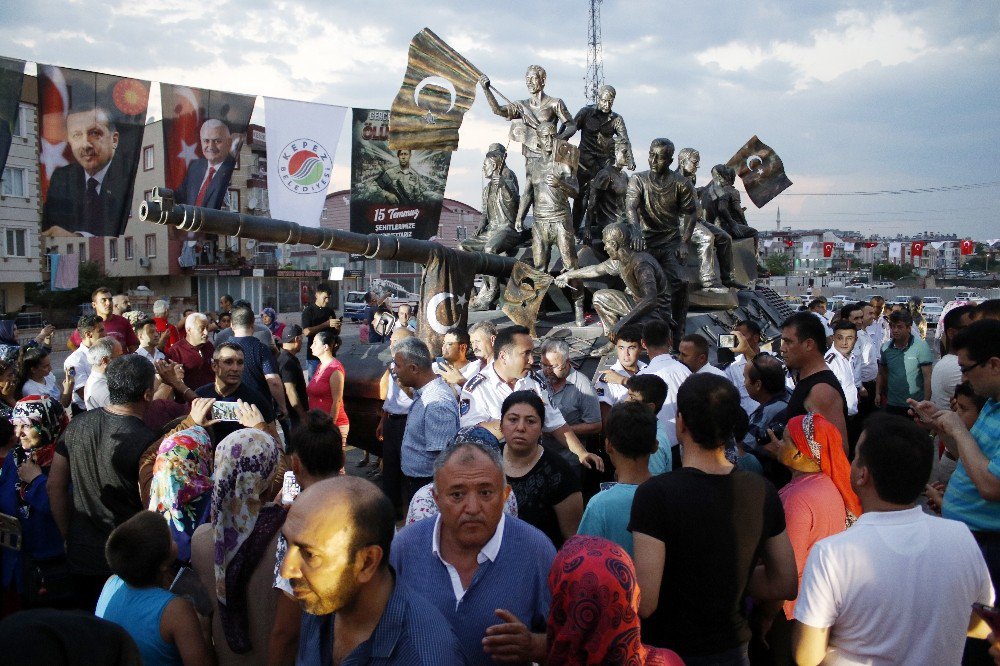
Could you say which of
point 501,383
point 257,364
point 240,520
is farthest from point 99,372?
point 240,520

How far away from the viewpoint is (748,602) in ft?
11.1

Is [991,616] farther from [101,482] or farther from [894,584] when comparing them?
[101,482]

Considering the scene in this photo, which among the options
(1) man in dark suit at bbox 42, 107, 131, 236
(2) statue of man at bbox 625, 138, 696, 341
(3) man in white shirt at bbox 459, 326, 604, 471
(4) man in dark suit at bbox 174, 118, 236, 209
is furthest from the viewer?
(4) man in dark suit at bbox 174, 118, 236, 209

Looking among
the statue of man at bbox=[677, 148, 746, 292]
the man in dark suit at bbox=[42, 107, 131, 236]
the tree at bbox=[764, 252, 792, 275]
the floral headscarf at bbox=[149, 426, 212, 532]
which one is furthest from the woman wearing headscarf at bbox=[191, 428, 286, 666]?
the tree at bbox=[764, 252, 792, 275]

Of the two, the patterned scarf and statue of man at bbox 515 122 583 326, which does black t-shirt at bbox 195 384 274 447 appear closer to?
the patterned scarf

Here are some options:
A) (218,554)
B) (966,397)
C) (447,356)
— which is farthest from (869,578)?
(447,356)

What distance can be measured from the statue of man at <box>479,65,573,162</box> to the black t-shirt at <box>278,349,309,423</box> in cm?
502

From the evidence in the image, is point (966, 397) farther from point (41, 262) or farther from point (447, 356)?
point (41, 262)

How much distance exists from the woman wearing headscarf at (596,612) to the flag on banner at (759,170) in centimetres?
1593

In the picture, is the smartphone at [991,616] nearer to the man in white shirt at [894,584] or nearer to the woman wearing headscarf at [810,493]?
the man in white shirt at [894,584]

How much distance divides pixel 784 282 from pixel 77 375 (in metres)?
58.7

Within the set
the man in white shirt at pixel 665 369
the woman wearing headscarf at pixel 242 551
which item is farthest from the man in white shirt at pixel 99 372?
the man in white shirt at pixel 665 369

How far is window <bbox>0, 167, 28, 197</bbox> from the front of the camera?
26.7m

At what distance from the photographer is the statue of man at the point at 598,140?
1084 cm
